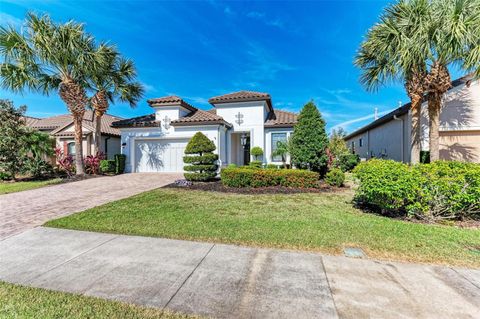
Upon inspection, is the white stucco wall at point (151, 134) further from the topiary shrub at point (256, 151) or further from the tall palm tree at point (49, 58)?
the tall palm tree at point (49, 58)

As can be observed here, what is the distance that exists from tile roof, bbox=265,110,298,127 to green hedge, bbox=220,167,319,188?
6320mm

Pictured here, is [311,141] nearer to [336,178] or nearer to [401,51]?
[336,178]

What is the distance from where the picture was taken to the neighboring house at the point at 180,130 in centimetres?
1510

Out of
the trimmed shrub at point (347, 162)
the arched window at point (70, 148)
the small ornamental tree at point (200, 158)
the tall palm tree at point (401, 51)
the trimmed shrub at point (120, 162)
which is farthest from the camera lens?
the arched window at point (70, 148)

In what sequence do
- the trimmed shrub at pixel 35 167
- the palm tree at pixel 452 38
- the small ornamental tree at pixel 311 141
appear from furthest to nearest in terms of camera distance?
the trimmed shrub at pixel 35 167 < the small ornamental tree at pixel 311 141 < the palm tree at pixel 452 38

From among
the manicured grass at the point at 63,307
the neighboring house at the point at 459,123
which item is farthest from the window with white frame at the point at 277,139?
the manicured grass at the point at 63,307

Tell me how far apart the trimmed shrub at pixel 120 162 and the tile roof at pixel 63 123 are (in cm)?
384

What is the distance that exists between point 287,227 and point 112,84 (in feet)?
49.1

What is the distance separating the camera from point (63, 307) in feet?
7.54

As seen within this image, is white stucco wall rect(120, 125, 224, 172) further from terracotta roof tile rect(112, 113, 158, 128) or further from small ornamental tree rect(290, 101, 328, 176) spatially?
small ornamental tree rect(290, 101, 328, 176)

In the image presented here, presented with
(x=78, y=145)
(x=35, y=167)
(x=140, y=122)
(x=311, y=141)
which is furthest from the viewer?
(x=140, y=122)

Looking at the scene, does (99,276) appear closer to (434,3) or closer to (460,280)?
(460,280)

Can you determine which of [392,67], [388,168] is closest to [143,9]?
[392,67]

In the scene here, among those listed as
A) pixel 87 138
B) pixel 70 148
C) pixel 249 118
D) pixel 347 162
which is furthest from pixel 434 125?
pixel 70 148
